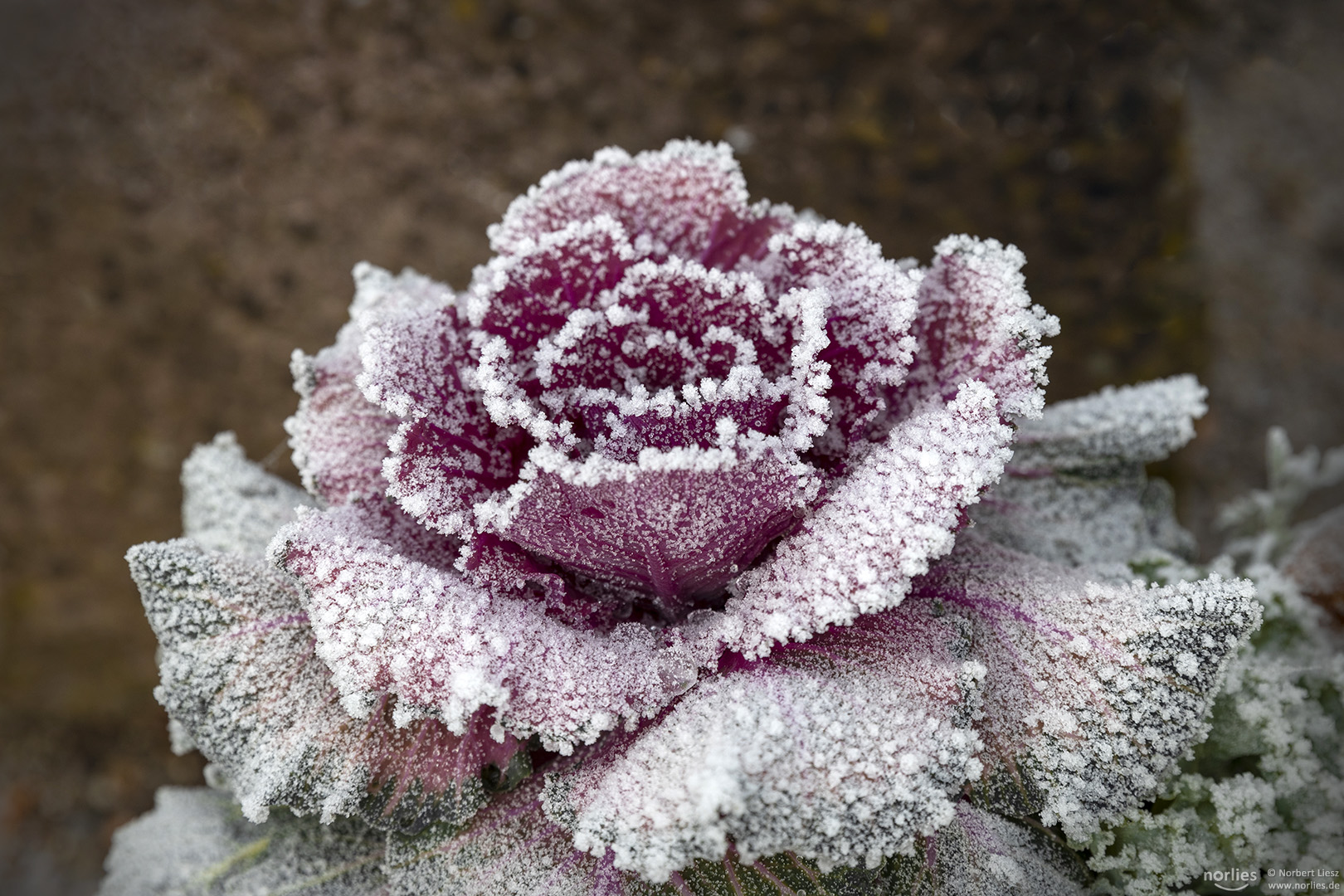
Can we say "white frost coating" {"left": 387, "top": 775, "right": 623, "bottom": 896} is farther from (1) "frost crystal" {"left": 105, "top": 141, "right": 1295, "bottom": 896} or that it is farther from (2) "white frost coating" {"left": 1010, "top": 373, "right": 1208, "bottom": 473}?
(2) "white frost coating" {"left": 1010, "top": 373, "right": 1208, "bottom": 473}

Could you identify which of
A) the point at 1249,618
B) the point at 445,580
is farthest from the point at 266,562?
the point at 1249,618

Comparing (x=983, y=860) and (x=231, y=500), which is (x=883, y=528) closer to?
(x=983, y=860)

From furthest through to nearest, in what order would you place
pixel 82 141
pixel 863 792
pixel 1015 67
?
A: pixel 82 141 → pixel 1015 67 → pixel 863 792

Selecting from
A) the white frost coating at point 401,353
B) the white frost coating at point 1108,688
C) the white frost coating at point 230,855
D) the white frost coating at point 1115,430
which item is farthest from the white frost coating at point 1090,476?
the white frost coating at point 230,855

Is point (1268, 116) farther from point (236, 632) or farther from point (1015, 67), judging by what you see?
point (236, 632)

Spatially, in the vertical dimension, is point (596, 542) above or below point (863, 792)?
above

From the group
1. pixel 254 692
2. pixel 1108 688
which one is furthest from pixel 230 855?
pixel 1108 688

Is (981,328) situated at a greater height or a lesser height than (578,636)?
greater

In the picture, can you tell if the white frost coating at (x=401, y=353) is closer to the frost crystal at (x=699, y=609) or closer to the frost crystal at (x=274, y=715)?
the frost crystal at (x=699, y=609)
